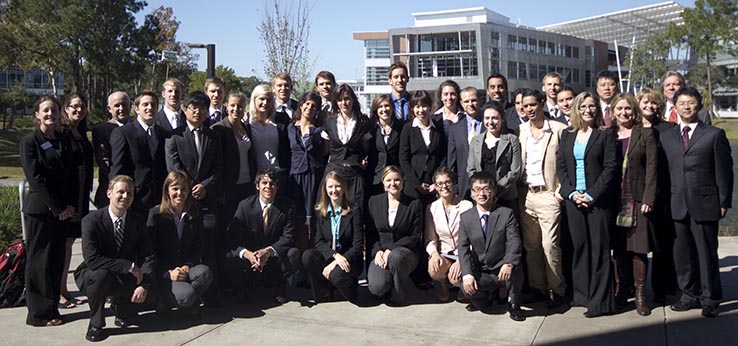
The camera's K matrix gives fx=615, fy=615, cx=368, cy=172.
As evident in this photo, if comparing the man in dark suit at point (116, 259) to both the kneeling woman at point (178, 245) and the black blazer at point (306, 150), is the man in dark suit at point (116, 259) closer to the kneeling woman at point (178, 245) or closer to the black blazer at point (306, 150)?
the kneeling woman at point (178, 245)

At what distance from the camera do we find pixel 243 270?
5719mm

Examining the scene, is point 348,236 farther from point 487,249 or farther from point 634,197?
point 634,197

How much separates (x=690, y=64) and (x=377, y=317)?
259 ft

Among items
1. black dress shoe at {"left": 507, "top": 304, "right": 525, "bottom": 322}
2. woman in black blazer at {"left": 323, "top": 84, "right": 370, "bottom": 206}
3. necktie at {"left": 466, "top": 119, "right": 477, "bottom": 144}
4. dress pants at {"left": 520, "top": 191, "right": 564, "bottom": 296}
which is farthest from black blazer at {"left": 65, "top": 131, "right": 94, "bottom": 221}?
dress pants at {"left": 520, "top": 191, "right": 564, "bottom": 296}

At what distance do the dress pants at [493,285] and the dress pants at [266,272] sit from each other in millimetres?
1659

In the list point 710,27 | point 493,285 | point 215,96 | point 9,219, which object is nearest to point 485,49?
point 710,27

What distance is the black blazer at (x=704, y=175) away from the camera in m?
5.08

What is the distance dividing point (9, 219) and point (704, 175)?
9.35 metres

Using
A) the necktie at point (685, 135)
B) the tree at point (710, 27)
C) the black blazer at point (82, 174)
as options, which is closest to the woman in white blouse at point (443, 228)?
the necktie at point (685, 135)

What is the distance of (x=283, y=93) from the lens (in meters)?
7.14

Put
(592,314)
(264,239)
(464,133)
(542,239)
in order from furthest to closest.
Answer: (464,133) → (264,239) → (542,239) → (592,314)

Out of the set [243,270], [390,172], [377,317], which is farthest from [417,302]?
[243,270]

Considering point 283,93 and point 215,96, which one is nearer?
point 215,96

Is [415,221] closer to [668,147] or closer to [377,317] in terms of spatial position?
[377,317]
